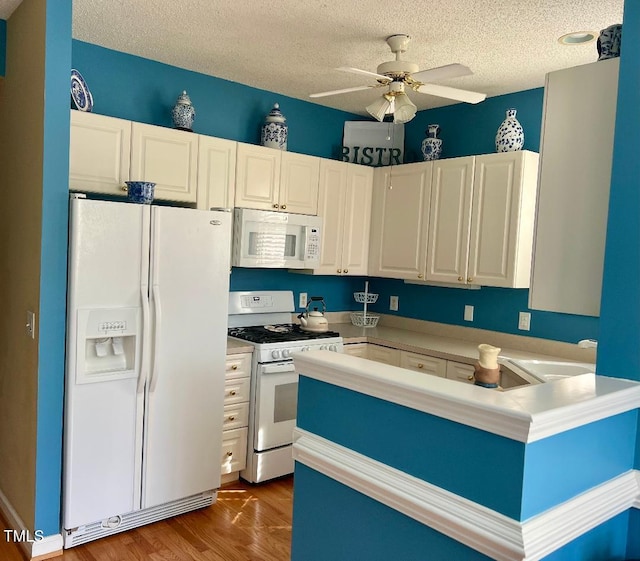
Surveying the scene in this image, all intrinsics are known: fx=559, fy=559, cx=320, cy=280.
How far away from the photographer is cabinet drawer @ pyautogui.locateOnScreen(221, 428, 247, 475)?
134 inches

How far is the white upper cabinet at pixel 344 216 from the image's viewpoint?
163 inches

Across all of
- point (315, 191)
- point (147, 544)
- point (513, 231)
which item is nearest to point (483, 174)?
point (513, 231)

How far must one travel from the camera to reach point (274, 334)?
12.3ft

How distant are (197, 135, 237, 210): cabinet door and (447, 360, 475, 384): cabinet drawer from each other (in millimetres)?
1737

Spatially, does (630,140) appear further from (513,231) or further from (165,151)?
(165,151)

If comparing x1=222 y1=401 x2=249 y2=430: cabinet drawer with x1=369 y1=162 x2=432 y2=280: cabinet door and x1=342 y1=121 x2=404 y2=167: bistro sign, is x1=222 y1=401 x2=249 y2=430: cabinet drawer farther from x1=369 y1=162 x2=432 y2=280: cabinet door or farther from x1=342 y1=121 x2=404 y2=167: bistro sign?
x1=342 y1=121 x2=404 y2=167: bistro sign

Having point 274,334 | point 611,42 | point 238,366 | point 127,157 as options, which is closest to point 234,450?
point 238,366

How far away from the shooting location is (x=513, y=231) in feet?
11.5

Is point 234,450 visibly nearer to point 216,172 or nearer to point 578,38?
point 216,172

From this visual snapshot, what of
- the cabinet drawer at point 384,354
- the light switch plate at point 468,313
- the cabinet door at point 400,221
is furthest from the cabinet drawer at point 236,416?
the light switch plate at point 468,313

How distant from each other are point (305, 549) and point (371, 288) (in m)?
3.21

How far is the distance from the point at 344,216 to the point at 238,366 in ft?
4.89

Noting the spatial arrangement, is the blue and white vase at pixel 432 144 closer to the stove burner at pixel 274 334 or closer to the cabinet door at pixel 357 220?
the cabinet door at pixel 357 220

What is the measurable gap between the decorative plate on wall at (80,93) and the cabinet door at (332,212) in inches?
64.5
